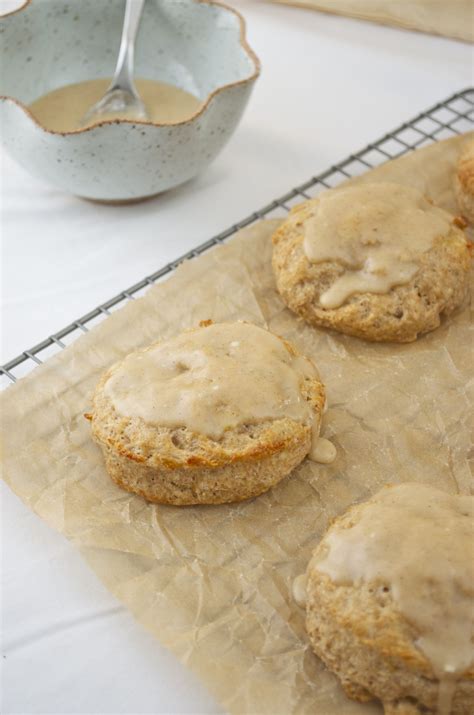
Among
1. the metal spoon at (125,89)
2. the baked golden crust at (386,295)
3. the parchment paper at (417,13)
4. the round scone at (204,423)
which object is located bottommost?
the parchment paper at (417,13)

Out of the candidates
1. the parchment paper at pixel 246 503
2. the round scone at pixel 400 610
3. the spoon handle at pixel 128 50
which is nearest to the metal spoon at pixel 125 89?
the spoon handle at pixel 128 50

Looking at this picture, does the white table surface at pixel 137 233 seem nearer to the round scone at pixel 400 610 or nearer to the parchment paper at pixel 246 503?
the parchment paper at pixel 246 503

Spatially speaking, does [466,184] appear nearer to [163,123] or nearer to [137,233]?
[163,123]

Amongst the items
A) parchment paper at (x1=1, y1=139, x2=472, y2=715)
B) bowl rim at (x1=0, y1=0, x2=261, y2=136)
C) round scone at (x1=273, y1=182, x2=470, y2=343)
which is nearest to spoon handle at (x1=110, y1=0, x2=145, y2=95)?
bowl rim at (x1=0, y1=0, x2=261, y2=136)

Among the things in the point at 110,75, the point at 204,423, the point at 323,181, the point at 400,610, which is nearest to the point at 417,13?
the point at 323,181

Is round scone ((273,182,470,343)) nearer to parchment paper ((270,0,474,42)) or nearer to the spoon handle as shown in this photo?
the spoon handle

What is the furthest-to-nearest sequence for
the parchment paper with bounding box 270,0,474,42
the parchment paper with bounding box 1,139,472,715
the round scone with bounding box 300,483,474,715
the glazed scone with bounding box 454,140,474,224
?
the parchment paper with bounding box 270,0,474,42, the glazed scone with bounding box 454,140,474,224, the parchment paper with bounding box 1,139,472,715, the round scone with bounding box 300,483,474,715
